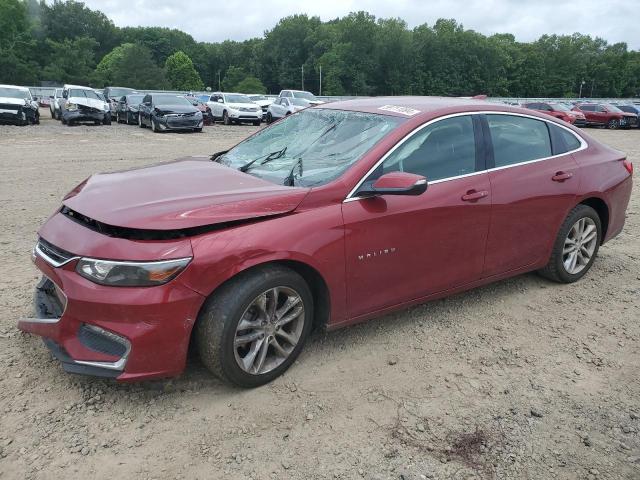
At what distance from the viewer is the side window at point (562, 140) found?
4.59m

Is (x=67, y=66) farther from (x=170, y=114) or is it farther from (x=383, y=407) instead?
(x=383, y=407)

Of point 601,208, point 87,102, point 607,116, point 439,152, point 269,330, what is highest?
point 439,152

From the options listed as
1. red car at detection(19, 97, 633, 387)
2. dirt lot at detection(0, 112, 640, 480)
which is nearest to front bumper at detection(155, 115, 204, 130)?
dirt lot at detection(0, 112, 640, 480)

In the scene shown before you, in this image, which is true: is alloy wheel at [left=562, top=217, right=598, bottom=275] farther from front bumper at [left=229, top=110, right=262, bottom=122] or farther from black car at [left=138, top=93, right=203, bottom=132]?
front bumper at [left=229, top=110, right=262, bottom=122]

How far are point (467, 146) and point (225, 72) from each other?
430ft

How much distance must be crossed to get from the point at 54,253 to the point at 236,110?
82.0 ft

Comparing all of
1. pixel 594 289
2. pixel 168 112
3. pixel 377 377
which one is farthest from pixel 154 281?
pixel 168 112

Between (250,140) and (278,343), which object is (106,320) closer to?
(278,343)

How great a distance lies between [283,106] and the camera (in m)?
26.5

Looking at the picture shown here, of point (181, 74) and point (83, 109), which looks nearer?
point (83, 109)

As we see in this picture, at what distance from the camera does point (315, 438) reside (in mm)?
2777

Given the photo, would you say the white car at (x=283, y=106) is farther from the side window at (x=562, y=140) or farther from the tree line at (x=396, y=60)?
the tree line at (x=396, y=60)

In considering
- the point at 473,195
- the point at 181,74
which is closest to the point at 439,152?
the point at 473,195

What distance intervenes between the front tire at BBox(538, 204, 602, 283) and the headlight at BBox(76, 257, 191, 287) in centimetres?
331
